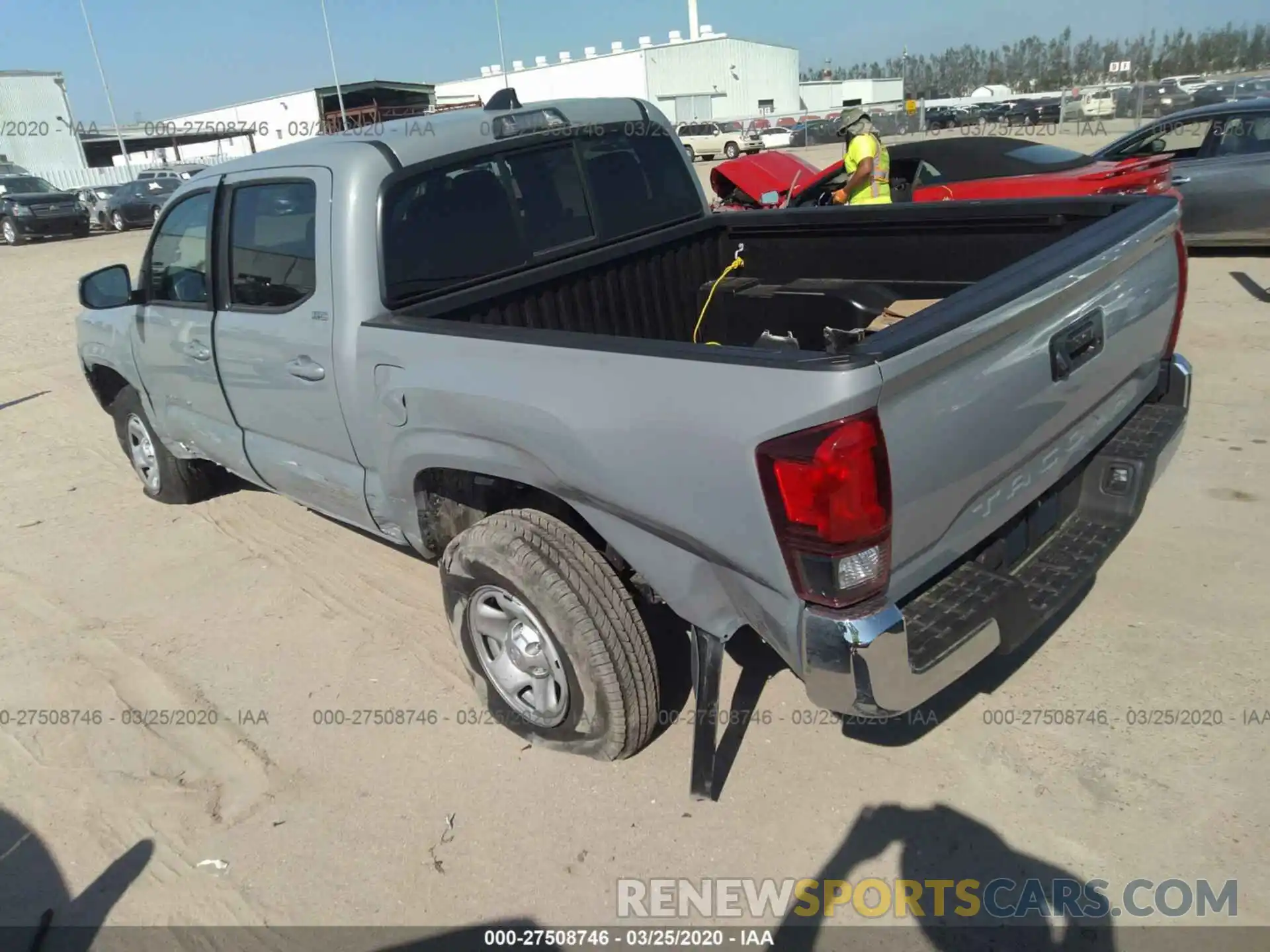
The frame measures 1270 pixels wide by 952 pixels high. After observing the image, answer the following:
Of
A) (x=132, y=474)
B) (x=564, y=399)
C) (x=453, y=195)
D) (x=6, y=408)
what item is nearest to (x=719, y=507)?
(x=564, y=399)

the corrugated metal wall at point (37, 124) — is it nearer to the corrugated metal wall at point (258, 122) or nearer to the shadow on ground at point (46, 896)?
the corrugated metal wall at point (258, 122)

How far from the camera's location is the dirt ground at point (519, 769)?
2562mm

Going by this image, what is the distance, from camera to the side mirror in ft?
14.3

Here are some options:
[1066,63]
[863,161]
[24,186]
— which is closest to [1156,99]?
[863,161]

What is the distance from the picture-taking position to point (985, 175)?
8.45 m

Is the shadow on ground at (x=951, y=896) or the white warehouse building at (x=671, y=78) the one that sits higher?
the white warehouse building at (x=671, y=78)

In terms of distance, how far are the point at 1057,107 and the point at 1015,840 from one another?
1795 inches

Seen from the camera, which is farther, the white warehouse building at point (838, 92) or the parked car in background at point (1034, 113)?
the white warehouse building at point (838, 92)

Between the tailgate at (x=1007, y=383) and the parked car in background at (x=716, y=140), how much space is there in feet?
121

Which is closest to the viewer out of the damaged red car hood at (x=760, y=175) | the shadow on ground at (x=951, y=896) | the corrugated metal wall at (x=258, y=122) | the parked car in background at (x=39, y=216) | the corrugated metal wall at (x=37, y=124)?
the shadow on ground at (x=951, y=896)

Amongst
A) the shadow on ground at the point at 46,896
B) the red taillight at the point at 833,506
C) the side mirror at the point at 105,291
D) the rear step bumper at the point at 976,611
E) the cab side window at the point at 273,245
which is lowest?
the shadow on ground at the point at 46,896

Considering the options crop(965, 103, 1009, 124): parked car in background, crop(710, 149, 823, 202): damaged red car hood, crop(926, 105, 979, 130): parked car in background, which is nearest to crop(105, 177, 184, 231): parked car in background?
crop(710, 149, 823, 202): damaged red car hood

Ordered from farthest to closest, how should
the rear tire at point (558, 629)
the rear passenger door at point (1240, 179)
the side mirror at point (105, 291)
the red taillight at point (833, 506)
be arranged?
Result: the rear passenger door at point (1240, 179)
the side mirror at point (105, 291)
the rear tire at point (558, 629)
the red taillight at point (833, 506)

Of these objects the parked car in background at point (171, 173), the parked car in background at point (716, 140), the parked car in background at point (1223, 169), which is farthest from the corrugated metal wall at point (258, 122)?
the parked car in background at point (1223, 169)
